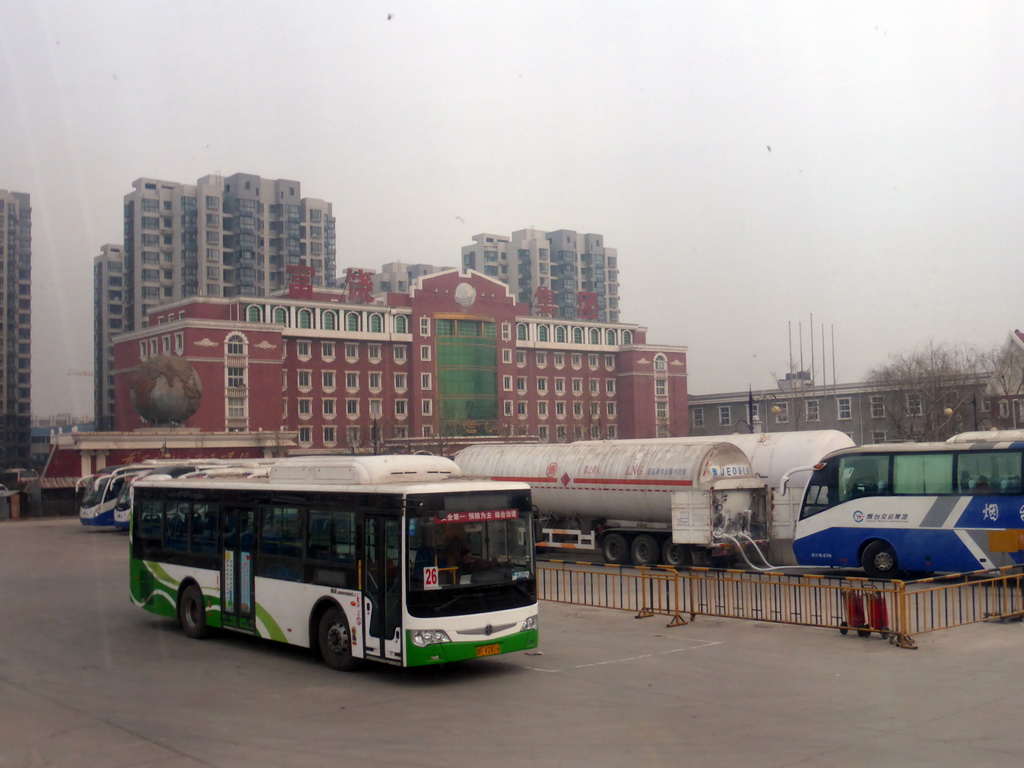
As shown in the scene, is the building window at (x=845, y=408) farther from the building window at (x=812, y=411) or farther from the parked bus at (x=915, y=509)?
the parked bus at (x=915, y=509)

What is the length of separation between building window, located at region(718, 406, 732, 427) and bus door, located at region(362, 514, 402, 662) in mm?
67298

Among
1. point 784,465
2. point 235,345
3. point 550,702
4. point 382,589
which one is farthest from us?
point 235,345

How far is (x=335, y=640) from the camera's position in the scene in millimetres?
12062

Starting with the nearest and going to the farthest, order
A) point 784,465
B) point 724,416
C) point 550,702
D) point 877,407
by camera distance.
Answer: point 550,702, point 784,465, point 877,407, point 724,416

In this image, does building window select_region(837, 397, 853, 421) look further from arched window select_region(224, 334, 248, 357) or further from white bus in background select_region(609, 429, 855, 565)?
white bus in background select_region(609, 429, 855, 565)

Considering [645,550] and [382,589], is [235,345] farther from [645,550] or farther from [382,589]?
[382,589]

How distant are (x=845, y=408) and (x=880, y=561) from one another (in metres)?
49.6

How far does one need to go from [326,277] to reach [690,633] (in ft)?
369

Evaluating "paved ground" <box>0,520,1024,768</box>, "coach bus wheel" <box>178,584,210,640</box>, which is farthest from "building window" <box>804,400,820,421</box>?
"coach bus wheel" <box>178,584,210,640</box>

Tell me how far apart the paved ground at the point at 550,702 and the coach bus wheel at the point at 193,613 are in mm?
243

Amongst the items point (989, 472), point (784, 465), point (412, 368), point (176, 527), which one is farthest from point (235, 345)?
point (989, 472)

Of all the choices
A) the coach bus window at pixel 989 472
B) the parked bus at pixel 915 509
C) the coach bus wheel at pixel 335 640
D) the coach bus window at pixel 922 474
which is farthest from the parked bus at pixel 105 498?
the coach bus window at pixel 989 472

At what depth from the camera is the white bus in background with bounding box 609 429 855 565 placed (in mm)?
23641

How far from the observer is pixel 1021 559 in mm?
18266
